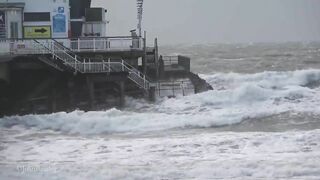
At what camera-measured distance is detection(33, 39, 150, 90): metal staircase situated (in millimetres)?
29859

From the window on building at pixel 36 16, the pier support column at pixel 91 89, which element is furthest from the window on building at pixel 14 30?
the pier support column at pixel 91 89

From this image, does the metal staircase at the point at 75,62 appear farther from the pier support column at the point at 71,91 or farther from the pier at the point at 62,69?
the pier support column at the point at 71,91

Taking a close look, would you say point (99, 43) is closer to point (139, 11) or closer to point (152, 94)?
point (152, 94)

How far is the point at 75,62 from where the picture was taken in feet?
98.0

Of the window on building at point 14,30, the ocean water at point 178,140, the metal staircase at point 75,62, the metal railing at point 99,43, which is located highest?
the window on building at point 14,30

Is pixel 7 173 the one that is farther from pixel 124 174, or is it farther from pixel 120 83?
pixel 120 83

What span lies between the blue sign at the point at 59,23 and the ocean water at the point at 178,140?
308 inches

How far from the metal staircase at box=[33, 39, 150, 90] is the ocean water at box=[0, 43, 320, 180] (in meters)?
2.34

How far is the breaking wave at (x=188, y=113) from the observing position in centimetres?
2541

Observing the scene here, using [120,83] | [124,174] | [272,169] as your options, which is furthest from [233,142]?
[120,83]

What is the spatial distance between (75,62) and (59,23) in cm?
703

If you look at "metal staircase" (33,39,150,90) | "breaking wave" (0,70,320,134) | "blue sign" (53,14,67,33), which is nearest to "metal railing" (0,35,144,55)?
"metal staircase" (33,39,150,90)

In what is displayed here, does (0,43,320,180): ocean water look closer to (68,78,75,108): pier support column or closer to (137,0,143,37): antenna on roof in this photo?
(68,78,75,108): pier support column

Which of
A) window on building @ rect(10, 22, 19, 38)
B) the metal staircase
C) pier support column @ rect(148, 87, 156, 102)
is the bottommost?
pier support column @ rect(148, 87, 156, 102)
